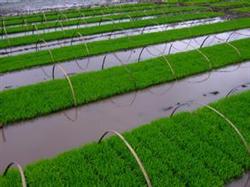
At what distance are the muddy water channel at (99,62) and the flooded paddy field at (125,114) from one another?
1.7 inches

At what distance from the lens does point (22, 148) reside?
7422 millimetres

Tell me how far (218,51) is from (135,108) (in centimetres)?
617

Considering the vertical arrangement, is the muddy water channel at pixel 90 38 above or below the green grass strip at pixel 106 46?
below

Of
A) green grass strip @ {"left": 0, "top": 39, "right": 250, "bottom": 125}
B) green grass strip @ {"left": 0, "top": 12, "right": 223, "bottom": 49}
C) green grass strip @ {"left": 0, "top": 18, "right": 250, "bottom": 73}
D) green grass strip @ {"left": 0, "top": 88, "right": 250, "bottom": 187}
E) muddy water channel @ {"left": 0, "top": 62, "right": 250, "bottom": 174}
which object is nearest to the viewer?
green grass strip @ {"left": 0, "top": 88, "right": 250, "bottom": 187}

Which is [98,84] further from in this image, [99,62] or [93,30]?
[93,30]

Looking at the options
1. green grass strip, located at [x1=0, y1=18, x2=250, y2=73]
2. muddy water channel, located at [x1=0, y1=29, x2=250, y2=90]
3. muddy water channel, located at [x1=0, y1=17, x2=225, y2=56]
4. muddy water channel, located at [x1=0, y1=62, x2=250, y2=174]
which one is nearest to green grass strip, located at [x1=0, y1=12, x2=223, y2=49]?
muddy water channel, located at [x1=0, y1=17, x2=225, y2=56]

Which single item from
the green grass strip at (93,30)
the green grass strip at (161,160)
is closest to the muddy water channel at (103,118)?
the green grass strip at (161,160)

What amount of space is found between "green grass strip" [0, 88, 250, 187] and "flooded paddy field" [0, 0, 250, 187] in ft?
0.07

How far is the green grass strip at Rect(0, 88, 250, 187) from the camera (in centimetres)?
595

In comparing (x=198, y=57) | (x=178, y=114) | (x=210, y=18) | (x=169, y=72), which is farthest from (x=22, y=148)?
(x=210, y=18)

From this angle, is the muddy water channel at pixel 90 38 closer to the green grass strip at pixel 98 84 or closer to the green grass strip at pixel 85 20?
the green grass strip at pixel 85 20

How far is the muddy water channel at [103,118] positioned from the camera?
7.45 meters

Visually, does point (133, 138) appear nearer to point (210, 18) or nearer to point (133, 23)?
point (133, 23)

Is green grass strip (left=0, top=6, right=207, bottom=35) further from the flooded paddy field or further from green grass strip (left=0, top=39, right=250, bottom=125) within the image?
green grass strip (left=0, top=39, right=250, bottom=125)
